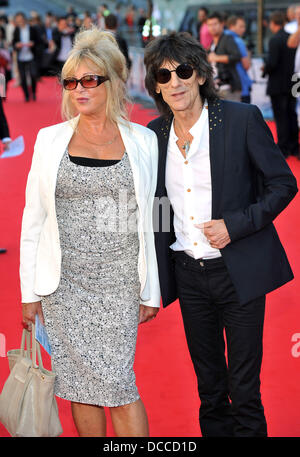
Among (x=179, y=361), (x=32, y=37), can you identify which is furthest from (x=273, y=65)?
(x=32, y=37)

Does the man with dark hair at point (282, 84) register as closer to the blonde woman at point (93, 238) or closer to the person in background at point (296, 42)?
the person in background at point (296, 42)

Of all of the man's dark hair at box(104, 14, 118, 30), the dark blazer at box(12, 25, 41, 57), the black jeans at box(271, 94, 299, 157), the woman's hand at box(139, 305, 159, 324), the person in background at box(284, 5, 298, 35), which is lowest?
the dark blazer at box(12, 25, 41, 57)

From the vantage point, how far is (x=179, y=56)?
10.2 feet

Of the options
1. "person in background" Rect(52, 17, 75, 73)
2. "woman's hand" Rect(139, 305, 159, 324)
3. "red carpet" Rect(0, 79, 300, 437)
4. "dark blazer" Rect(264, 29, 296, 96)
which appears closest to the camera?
"woman's hand" Rect(139, 305, 159, 324)

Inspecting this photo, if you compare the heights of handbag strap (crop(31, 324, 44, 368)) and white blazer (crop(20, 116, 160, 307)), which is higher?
white blazer (crop(20, 116, 160, 307))

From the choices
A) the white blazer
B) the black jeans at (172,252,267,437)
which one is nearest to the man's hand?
the black jeans at (172,252,267,437)

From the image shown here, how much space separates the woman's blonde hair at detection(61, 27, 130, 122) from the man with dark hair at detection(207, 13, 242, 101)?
609 cm

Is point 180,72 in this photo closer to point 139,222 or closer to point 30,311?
point 139,222

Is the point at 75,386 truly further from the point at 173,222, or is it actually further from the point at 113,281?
the point at 173,222

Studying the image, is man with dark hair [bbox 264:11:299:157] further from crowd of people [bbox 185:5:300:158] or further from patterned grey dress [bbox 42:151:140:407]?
patterned grey dress [bbox 42:151:140:407]

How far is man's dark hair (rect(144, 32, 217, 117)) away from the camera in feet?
10.2

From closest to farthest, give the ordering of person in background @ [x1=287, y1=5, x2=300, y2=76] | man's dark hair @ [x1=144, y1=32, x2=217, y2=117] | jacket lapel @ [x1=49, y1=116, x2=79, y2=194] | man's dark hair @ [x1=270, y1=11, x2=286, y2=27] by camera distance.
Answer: jacket lapel @ [x1=49, y1=116, x2=79, y2=194], man's dark hair @ [x1=144, y1=32, x2=217, y2=117], person in background @ [x1=287, y1=5, x2=300, y2=76], man's dark hair @ [x1=270, y1=11, x2=286, y2=27]

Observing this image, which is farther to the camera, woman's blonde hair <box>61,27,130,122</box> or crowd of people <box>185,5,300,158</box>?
crowd of people <box>185,5,300,158</box>

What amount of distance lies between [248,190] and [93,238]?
66 centimetres
